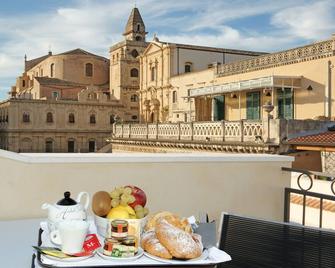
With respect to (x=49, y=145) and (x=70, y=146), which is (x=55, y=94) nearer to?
(x=49, y=145)

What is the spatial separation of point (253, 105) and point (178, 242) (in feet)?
71.0

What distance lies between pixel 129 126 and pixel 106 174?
24.0 metres

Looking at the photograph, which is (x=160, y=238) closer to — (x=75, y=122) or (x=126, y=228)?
(x=126, y=228)

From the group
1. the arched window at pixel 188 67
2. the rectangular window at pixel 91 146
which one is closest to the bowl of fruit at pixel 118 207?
the arched window at pixel 188 67

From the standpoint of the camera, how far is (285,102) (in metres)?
21.3

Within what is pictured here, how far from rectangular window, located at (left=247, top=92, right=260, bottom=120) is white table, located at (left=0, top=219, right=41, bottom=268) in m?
20.3

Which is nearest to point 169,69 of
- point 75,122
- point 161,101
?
point 161,101

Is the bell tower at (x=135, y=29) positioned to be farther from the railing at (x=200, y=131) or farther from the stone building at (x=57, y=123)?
the railing at (x=200, y=131)

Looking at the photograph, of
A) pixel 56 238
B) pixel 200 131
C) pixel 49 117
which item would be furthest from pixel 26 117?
pixel 56 238

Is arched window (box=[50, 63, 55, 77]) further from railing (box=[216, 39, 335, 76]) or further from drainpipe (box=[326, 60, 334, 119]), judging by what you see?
drainpipe (box=[326, 60, 334, 119])

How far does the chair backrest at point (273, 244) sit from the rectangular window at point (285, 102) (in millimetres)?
19541

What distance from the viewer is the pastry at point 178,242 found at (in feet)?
6.23

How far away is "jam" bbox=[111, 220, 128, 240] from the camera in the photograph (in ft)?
6.57

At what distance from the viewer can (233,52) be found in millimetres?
36531
